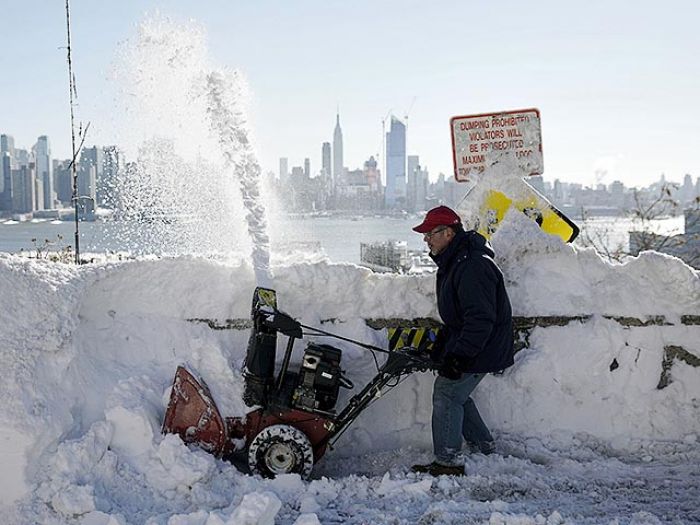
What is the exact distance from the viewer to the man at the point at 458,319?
5258 mm

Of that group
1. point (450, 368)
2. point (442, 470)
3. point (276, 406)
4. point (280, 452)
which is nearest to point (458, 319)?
point (450, 368)

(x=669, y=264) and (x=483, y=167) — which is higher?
(x=483, y=167)

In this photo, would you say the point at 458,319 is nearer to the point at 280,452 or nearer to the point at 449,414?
the point at 449,414

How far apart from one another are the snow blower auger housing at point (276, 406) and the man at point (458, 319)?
271 mm

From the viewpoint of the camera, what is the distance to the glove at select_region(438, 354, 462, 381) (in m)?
5.26

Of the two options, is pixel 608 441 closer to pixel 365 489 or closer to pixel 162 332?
pixel 365 489

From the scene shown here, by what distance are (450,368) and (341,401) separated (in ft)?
3.64

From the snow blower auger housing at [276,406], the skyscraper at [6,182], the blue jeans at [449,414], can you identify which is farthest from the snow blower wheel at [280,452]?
the skyscraper at [6,182]

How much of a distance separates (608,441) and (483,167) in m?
2.89

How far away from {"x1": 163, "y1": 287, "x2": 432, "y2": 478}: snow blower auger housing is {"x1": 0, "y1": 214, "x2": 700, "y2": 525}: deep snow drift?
170mm

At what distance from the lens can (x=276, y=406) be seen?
→ 17.8 ft

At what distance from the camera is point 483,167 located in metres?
7.49

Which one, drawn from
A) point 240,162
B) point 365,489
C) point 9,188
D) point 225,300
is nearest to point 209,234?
point 240,162

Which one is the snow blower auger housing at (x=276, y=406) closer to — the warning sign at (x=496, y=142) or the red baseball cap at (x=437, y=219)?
the red baseball cap at (x=437, y=219)
